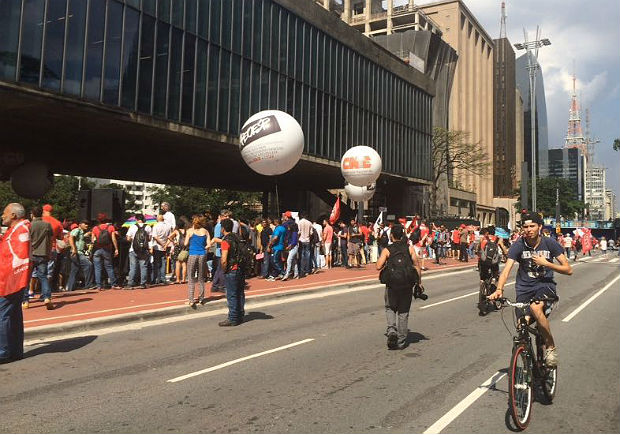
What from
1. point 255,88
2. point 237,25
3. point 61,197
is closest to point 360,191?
point 255,88

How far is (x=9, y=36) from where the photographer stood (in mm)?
16750

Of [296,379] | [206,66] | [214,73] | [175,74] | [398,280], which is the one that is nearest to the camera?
[296,379]

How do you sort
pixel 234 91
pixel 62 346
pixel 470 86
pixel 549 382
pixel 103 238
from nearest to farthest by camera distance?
pixel 549 382, pixel 62 346, pixel 103 238, pixel 234 91, pixel 470 86

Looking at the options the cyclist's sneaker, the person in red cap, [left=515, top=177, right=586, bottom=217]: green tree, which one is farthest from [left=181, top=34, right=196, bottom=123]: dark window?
[left=515, top=177, right=586, bottom=217]: green tree

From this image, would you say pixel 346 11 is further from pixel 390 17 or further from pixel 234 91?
pixel 234 91

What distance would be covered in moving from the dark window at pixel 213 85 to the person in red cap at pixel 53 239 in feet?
44.0

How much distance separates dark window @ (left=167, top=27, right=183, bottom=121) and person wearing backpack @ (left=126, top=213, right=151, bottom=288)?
34.0 ft

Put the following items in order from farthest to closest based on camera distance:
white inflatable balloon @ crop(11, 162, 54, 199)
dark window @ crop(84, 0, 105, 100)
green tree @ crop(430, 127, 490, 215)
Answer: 1. green tree @ crop(430, 127, 490, 215)
2. dark window @ crop(84, 0, 105, 100)
3. white inflatable balloon @ crop(11, 162, 54, 199)

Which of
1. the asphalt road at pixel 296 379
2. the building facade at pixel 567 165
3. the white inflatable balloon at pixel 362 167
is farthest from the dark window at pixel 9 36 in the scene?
the building facade at pixel 567 165

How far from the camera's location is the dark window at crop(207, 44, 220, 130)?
2458 centimetres

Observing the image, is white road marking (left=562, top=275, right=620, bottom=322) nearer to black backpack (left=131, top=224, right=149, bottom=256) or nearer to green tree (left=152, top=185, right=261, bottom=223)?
black backpack (left=131, top=224, right=149, bottom=256)

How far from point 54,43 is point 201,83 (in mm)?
7345

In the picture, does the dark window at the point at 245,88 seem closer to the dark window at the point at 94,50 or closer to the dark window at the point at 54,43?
the dark window at the point at 94,50

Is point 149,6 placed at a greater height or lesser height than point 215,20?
lesser
